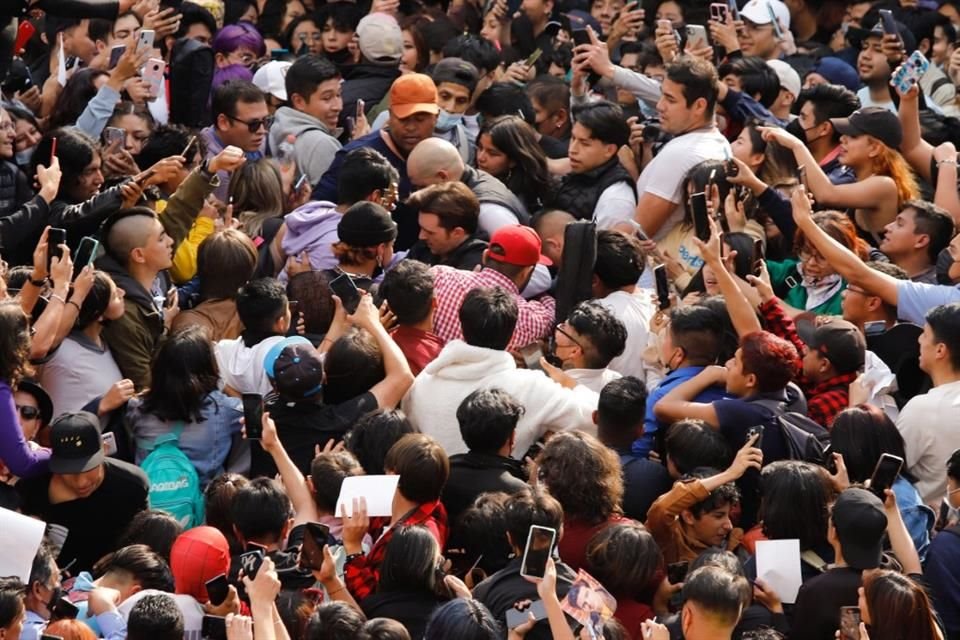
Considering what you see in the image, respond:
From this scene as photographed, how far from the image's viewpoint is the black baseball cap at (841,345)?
22.5 feet

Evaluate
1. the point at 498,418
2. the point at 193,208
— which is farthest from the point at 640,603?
the point at 193,208

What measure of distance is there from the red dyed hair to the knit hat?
5.69 feet

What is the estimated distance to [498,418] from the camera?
6270 millimetres

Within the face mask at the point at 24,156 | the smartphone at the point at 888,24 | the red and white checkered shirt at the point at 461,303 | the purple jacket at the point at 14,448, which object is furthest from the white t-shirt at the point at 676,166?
the purple jacket at the point at 14,448

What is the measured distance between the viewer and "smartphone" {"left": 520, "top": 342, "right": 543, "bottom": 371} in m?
7.40

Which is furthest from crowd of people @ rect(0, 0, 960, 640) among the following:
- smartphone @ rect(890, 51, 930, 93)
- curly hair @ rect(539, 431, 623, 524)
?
smartphone @ rect(890, 51, 930, 93)

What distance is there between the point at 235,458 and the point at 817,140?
3739 millimetres

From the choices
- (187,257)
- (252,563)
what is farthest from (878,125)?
(252,563)

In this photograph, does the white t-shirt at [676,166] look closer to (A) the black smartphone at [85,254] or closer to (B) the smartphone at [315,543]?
(A) the black smartphone at [85,254]

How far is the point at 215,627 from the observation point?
545 centimetres

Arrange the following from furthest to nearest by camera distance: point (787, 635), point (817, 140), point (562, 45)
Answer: point (562, 45), point (817, 140), point (787, 635)

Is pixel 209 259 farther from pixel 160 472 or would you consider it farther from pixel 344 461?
pixel 344 461

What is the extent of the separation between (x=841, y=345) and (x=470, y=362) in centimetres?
139

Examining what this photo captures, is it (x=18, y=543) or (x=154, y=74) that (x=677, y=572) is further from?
(x=154, y=74)
